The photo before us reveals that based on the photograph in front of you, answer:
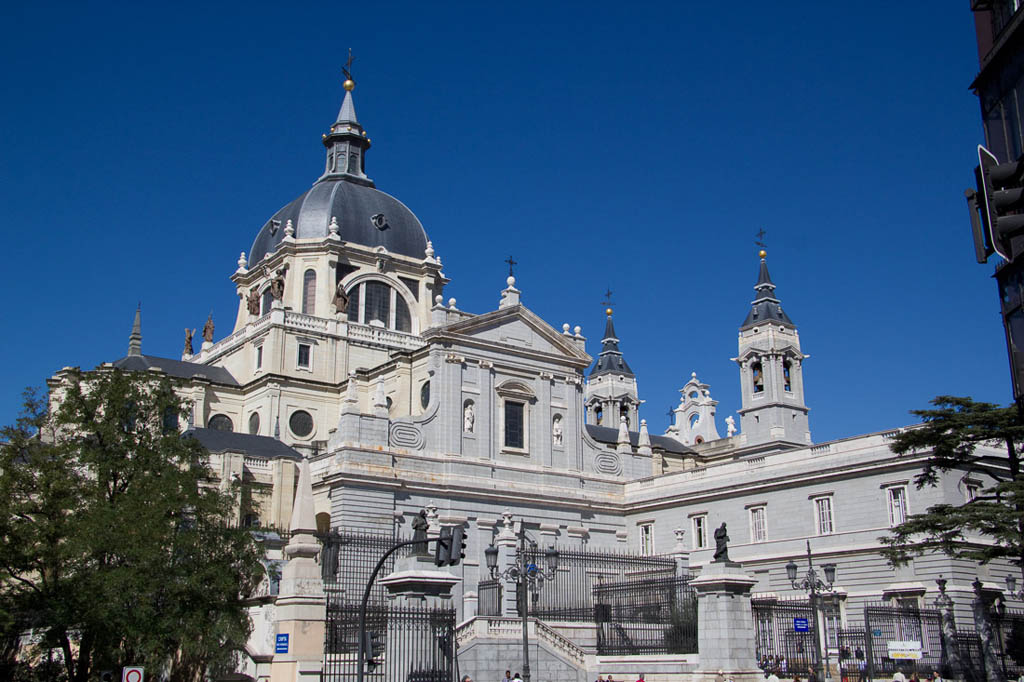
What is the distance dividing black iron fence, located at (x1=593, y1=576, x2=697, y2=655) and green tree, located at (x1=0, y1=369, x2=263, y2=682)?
10.8 m

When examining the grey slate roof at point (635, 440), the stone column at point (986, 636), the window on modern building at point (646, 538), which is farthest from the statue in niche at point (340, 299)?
the stone column at point (986, 636)

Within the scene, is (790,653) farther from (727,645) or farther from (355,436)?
(355,436)

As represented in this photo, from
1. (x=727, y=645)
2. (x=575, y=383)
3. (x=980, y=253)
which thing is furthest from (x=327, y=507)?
(x=980, y=253)

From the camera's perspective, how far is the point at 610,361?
88000 mm

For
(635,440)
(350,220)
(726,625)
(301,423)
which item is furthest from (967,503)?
(350,220)

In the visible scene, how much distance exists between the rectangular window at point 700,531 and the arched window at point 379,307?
2295 centimetres

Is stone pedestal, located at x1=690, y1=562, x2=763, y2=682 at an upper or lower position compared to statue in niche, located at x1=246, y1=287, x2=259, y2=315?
lower

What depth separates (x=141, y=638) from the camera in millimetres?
24938

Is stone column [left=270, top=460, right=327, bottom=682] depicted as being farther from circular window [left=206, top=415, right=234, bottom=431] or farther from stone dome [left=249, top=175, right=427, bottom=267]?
stone dome [left=249, top=175, right=427, bottom=267]

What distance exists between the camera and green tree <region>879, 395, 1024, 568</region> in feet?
102

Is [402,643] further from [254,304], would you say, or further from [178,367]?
[254,304]

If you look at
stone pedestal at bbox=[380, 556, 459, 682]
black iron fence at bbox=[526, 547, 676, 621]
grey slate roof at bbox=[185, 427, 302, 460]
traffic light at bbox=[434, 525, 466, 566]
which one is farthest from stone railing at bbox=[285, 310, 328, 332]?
traffic light at bbox=[434, 525, 466, 566]

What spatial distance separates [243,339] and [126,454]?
33.2 metres

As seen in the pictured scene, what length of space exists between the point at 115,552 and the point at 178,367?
35.2 meters
